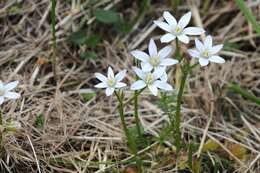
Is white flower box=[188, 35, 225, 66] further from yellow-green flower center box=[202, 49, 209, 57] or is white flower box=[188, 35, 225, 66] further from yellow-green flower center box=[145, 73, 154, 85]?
yellow-green flower center box=[145, 73, 154, 85]

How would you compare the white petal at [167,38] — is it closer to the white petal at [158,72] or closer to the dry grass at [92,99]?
the white petal at [158,72]

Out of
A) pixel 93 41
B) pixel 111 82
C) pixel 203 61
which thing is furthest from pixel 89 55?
pixel 203 61

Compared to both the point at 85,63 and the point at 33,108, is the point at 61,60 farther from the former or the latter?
the point at 33,108

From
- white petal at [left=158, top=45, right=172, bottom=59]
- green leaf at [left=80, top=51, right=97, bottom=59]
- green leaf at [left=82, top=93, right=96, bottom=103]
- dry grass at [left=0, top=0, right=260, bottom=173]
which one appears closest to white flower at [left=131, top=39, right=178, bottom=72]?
white petal at [left=158, top=45, right=172, bottom=59]

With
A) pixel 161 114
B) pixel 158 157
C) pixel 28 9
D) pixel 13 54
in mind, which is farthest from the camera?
pixel 28 9

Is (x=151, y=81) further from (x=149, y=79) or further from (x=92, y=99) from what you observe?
(x=92, y=99)

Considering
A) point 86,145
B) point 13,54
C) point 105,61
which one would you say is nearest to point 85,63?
point 105,61
